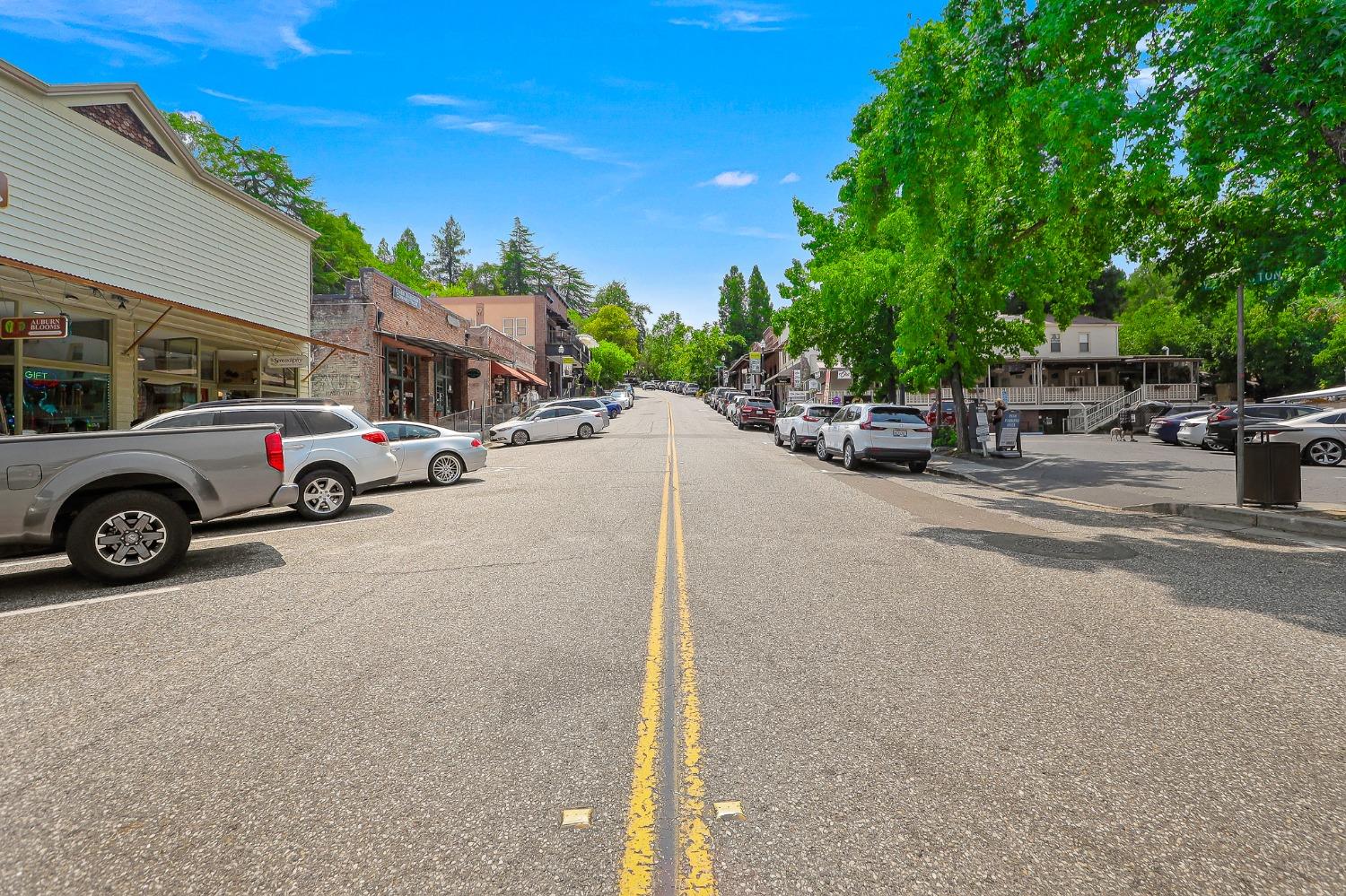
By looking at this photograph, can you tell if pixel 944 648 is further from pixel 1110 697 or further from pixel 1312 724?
pixel 1312 724

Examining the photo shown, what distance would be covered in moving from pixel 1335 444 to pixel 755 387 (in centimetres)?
6696

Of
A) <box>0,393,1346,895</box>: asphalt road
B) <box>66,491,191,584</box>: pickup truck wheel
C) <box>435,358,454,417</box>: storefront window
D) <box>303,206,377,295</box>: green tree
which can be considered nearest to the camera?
<box>0,393,1346,895</box>: asphalt road

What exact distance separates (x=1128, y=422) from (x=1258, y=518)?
27.6 metres

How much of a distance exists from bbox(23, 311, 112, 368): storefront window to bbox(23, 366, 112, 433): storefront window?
23 cm

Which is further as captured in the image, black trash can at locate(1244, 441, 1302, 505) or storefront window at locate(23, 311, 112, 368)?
storefront window at locate(23, 311, 112, 368)

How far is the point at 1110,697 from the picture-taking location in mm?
4070

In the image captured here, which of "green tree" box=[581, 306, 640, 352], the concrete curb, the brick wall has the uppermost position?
"green tree" box=[581, 306, 640, 352]

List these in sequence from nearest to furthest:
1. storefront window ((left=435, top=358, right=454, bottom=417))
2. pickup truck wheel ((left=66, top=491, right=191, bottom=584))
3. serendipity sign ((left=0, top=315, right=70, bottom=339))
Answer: pickup truck wheel ((left=66, top=491, right=191, bottom=584)) < serendipity sign ((left=0, top=315, right=70, bottom=339)) < storefront window ((left=435, top=358, right=454, bottom=417))

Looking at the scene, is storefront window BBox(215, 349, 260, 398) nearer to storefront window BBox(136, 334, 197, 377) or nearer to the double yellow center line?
storefront window BBox(136, 334, 197, 377)

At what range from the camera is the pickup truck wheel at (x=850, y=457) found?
1888 cm

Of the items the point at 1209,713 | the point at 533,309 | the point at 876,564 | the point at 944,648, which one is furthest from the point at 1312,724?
the point at 533,309

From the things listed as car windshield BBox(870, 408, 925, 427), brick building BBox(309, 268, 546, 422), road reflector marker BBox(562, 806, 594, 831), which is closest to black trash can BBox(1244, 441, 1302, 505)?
car windshield BBox(870, 408, 925, 427)

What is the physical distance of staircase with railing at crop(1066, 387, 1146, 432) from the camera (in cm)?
4109

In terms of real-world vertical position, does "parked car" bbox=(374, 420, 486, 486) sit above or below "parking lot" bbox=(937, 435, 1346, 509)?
above
